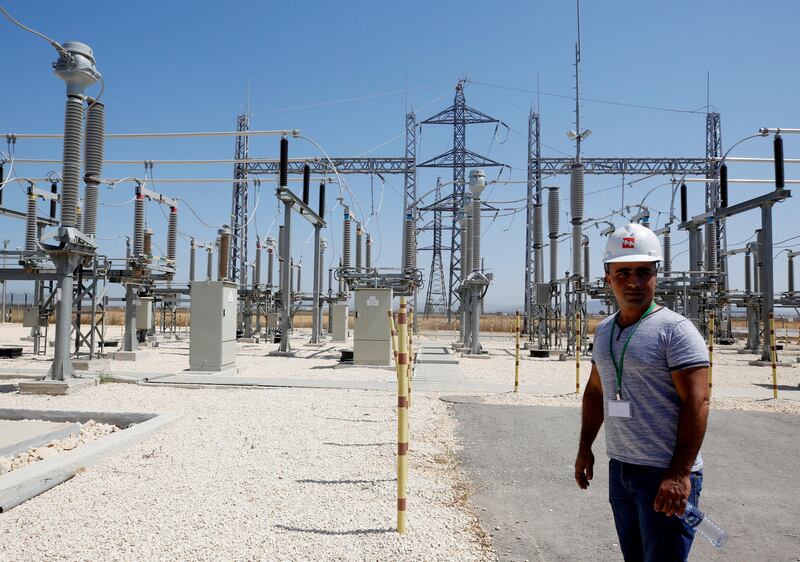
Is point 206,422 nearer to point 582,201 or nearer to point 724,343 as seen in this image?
point 582,201

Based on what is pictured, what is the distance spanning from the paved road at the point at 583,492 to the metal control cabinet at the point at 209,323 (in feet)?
20.4

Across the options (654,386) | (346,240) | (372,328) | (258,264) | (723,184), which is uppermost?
(723,184)

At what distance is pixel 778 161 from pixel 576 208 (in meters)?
5.29

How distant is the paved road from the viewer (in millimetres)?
3707

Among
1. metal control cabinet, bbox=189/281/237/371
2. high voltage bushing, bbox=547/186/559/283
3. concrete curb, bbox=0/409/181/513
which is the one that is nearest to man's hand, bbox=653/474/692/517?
concrete curb, bbox=0/409/181/513

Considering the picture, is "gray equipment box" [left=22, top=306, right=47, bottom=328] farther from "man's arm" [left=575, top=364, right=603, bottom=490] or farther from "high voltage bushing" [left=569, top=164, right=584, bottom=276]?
"man's arm" [left=575, top=364, right=603, bottom=490]

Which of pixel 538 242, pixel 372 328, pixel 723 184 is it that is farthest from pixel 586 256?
pixel 372 328

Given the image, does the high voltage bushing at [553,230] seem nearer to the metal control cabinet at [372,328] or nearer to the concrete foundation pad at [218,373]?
the metal control cabinet at [372,328]

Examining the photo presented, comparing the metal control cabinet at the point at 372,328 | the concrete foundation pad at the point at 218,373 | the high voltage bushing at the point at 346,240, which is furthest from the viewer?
the high voltage bushing at the point at 346,240

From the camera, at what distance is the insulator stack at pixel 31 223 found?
52.8ft

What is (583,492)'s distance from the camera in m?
4.77

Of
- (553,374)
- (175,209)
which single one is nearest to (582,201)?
(553,374)

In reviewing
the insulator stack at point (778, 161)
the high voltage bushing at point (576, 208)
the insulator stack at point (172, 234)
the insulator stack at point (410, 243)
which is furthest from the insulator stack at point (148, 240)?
the insulator stack at point (778, 161)

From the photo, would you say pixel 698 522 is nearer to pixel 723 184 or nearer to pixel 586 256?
pixel 723 184
